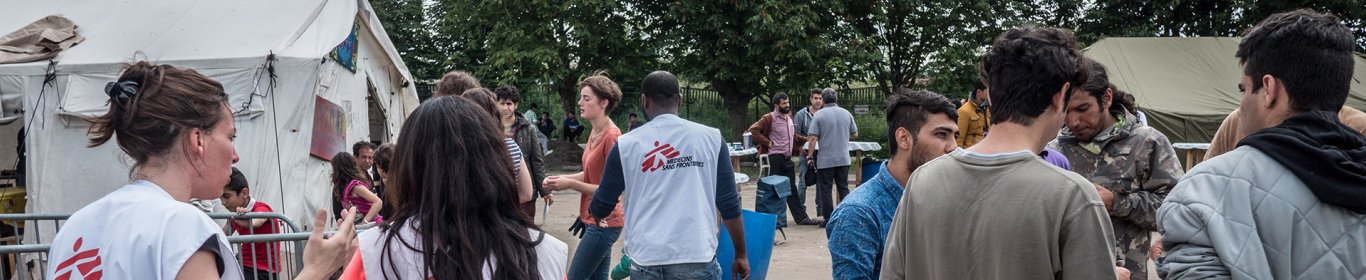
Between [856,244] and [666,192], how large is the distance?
1509 mm

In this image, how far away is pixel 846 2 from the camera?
74.4 feet

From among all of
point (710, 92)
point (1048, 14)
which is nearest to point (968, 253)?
point (710, 92)

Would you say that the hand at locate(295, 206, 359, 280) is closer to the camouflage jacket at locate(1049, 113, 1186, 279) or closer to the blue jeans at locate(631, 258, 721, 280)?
the blue jeans at locate(631, 258, 721, 280)

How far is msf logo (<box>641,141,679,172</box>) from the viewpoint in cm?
419

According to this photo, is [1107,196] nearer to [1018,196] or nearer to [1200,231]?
[1200,231]

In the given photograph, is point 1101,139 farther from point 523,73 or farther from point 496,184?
point 523,73

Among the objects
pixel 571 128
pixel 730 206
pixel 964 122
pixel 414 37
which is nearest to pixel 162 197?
pixel 730 206

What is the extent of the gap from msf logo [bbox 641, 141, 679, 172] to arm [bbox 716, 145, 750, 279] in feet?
1.00

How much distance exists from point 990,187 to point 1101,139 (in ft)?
6.92

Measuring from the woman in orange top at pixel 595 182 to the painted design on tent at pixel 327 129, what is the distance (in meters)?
5.72

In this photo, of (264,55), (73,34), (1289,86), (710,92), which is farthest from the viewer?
(710,92)

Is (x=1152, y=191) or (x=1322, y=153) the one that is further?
(x=1152, y=191)

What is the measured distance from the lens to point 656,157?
13.8 ft

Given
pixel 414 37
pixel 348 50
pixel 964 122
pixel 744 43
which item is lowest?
pixel 964 122
